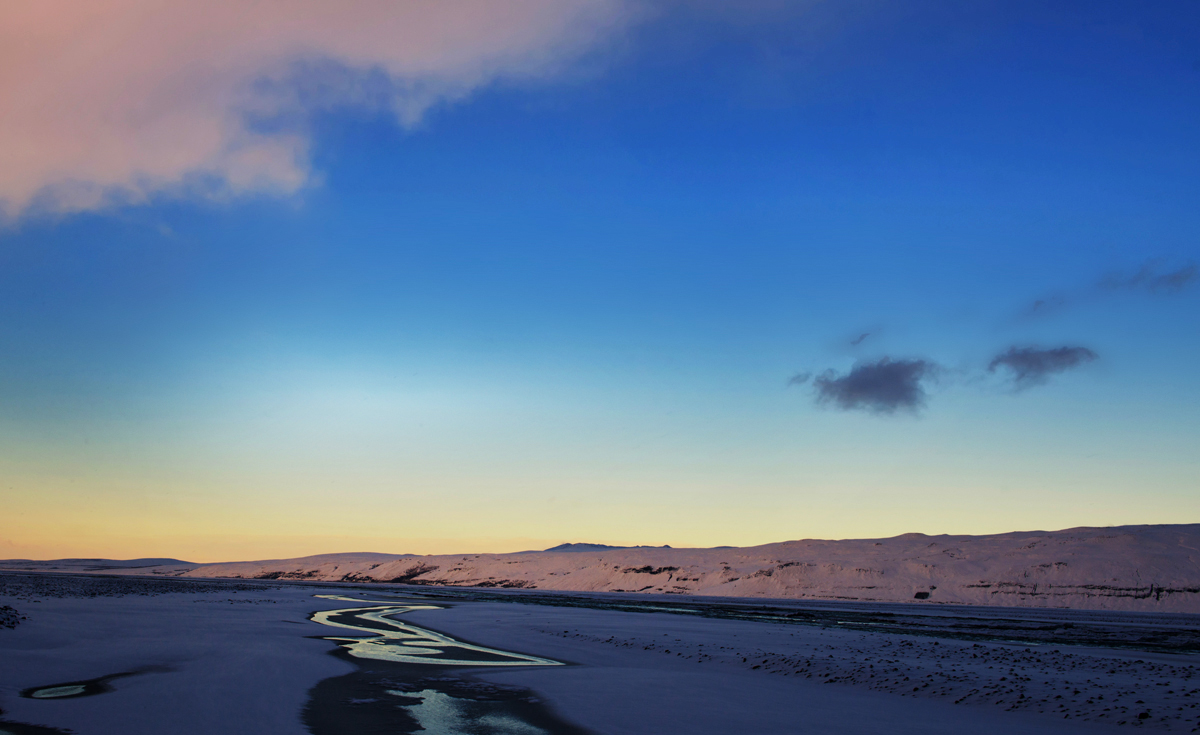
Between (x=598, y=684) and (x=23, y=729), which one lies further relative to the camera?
(x=598, y=684)

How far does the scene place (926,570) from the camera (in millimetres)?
93375

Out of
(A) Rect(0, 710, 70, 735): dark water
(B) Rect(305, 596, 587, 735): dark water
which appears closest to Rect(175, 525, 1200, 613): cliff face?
(B) Rect(305, 596, 587, 735): dark water

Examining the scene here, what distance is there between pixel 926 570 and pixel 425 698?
93974 millimetres

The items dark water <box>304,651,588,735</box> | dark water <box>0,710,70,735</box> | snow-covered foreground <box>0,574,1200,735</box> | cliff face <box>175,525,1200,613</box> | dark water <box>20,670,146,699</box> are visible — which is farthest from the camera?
cliff face <box>175,525,1200,613</box>

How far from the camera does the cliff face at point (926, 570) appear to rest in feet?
243

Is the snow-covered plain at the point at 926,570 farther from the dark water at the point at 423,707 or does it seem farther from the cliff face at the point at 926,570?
the dark water at the point at 423,707

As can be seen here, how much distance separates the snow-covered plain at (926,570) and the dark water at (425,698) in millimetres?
75624

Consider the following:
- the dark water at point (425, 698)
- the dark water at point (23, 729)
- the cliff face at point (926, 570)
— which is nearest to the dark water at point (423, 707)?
the dark water at point (425, 698)

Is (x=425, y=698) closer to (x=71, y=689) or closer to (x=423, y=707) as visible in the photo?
(x=423, y=707)

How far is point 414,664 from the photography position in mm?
20672

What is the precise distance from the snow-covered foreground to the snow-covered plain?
178 ft

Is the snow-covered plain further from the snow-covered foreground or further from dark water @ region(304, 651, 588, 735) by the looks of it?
dark water @ region(304, 651, 588, 735)

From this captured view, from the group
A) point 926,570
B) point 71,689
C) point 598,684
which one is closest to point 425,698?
point 598,684

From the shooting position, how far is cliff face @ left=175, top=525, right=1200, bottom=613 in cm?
7406
